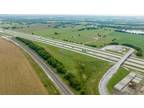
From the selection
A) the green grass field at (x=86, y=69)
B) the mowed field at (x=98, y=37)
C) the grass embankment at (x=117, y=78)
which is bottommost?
the grass embankment at (x=117, y=78)

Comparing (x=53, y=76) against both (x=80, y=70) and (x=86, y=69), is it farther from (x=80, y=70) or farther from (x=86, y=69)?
(x=86, y=69)

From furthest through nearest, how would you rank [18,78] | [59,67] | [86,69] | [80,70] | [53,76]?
[86,69] → [59,67] → [80,70] → [53,76] → [18,78]

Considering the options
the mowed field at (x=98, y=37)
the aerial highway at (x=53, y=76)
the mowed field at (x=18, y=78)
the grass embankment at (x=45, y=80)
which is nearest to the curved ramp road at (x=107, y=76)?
the aerial highway at (x=53, y=76)

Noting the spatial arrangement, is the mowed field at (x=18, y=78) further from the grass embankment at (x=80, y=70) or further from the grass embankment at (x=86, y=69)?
the grass embankment at (x=86, y=69)

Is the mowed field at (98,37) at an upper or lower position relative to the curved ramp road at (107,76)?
upper

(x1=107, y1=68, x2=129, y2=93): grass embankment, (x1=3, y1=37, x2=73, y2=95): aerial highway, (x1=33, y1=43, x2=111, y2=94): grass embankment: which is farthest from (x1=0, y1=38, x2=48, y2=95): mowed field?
(x1=107, y1=68, x2=129, y2=93): grass embankment

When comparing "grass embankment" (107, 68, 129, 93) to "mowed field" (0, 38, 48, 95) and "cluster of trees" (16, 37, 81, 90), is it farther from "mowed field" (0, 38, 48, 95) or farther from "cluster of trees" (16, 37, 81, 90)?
"mowed field" (0, 38, 48, 95)

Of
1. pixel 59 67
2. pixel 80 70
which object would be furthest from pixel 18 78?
pixel 80 70

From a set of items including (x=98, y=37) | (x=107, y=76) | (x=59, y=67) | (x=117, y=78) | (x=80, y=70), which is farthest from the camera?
(x=98, y=37)
